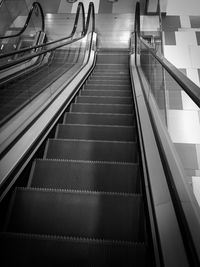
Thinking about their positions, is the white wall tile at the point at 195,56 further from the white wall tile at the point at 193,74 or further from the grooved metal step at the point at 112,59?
the grooved metal step at the point at 112,59

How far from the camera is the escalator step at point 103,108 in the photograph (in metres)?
3.55

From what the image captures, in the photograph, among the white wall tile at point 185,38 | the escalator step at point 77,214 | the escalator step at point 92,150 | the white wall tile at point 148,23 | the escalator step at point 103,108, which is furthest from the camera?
the white wall tile at point 148,23

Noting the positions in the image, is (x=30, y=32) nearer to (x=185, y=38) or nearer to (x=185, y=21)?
(x=185, y=38)

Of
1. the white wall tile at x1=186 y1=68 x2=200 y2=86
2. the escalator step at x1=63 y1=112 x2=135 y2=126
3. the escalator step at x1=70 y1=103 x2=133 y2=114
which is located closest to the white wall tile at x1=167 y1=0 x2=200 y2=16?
the white wall tile at x1=186 y1=68 x2=200 y2=86

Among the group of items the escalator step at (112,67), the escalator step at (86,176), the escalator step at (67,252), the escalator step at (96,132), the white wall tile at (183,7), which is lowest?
the escalator step at (67,252)

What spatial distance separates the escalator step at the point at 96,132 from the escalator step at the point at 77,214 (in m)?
1.11

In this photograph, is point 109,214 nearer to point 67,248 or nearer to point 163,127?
point 67,248

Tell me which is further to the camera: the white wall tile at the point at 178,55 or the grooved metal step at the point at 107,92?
the white wall tile at the point at 178,55

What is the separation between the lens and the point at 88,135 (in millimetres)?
2785

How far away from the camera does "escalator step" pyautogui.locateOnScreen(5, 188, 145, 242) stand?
1.56 metres

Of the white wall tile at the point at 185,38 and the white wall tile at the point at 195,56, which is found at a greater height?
the white wall tile at the point at 185,38

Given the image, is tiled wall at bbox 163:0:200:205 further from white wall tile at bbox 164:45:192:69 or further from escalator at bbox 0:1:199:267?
escalator at bbox 0:1:199:267

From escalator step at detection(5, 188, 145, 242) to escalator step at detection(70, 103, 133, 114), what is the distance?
198 cm

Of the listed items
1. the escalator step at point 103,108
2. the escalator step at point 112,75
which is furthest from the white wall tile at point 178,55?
the escalator step at point 103,108
